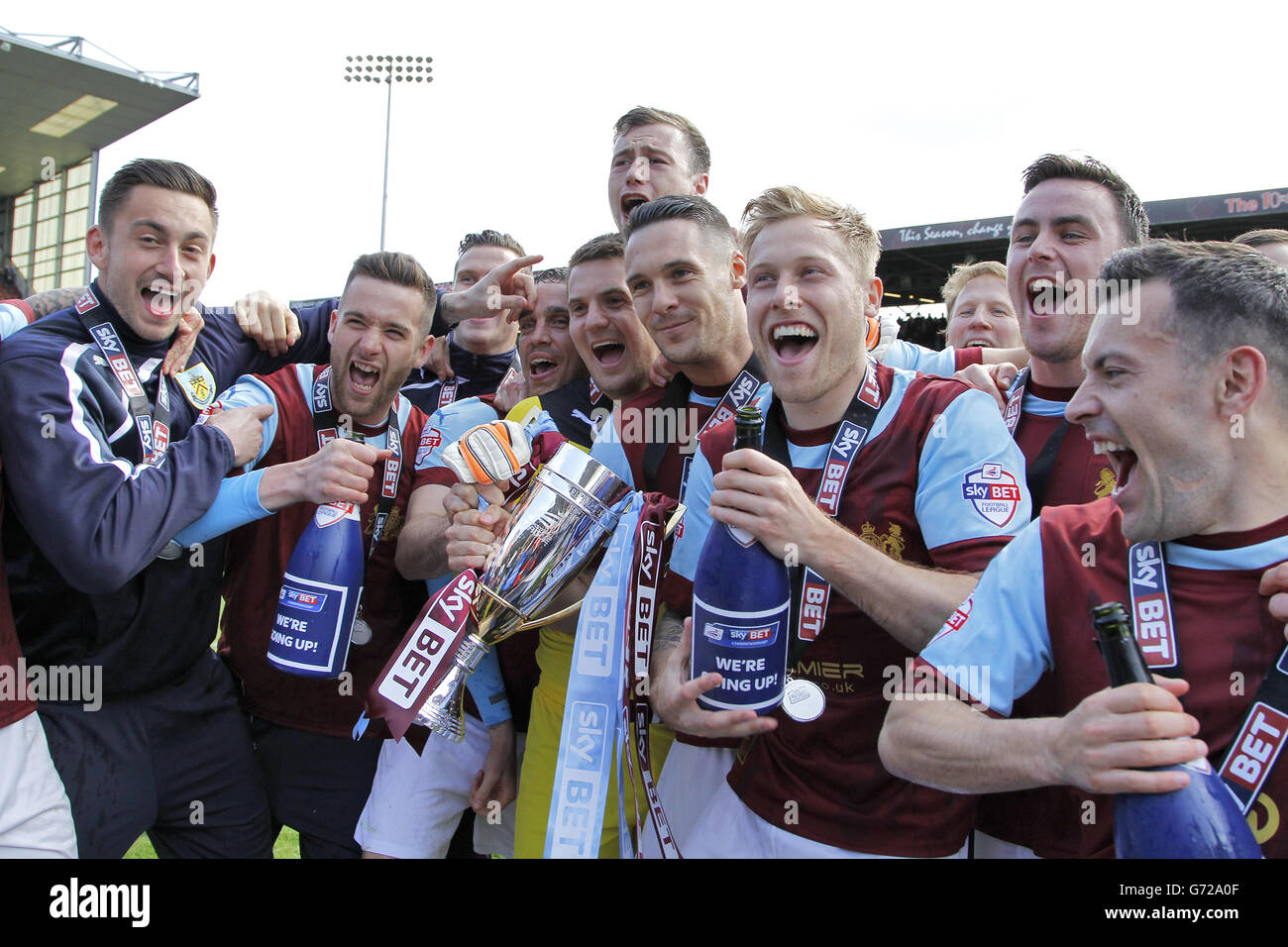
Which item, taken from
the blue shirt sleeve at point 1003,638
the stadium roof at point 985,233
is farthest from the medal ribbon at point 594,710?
the stadium roof at point 985,233

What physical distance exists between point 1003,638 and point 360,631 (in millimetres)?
2384

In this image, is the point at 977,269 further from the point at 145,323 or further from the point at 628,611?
the point at 145,323

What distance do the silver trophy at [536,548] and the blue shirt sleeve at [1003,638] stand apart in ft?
3.36

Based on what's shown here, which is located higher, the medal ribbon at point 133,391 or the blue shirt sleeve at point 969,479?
the medal ribbon at point 133,391

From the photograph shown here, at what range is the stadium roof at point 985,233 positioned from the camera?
1933cm

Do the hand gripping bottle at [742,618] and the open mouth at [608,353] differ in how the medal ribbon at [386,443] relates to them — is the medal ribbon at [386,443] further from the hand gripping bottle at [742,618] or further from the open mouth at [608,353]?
the hand gripping bottle at [742,618]

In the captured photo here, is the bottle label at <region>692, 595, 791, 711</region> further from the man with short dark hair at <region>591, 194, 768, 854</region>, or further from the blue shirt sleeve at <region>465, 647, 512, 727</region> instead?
the blue shirt sleeve at <region>465, 647, 512, 727</region>

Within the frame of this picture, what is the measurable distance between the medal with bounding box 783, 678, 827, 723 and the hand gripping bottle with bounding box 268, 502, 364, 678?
4.83ft

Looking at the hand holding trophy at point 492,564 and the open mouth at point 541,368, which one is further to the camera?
the open mouth at point 541,368

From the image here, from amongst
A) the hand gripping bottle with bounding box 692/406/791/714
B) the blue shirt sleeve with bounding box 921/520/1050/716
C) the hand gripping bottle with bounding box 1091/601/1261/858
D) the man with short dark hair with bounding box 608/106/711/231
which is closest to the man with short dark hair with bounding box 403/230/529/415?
the man with short dark hair with bounding box 608/106/711/231

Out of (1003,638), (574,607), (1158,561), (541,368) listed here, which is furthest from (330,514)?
(1158,561)

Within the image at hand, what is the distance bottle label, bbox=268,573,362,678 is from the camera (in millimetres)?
2643

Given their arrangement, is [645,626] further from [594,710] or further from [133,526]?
[133,526]

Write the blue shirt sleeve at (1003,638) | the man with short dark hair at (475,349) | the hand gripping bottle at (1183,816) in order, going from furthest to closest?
1. the man with short dark hair at (475,349)
2. the blue shirt sleeve at (1003,638)
3. the hand gripping bottle at (1183,816)
